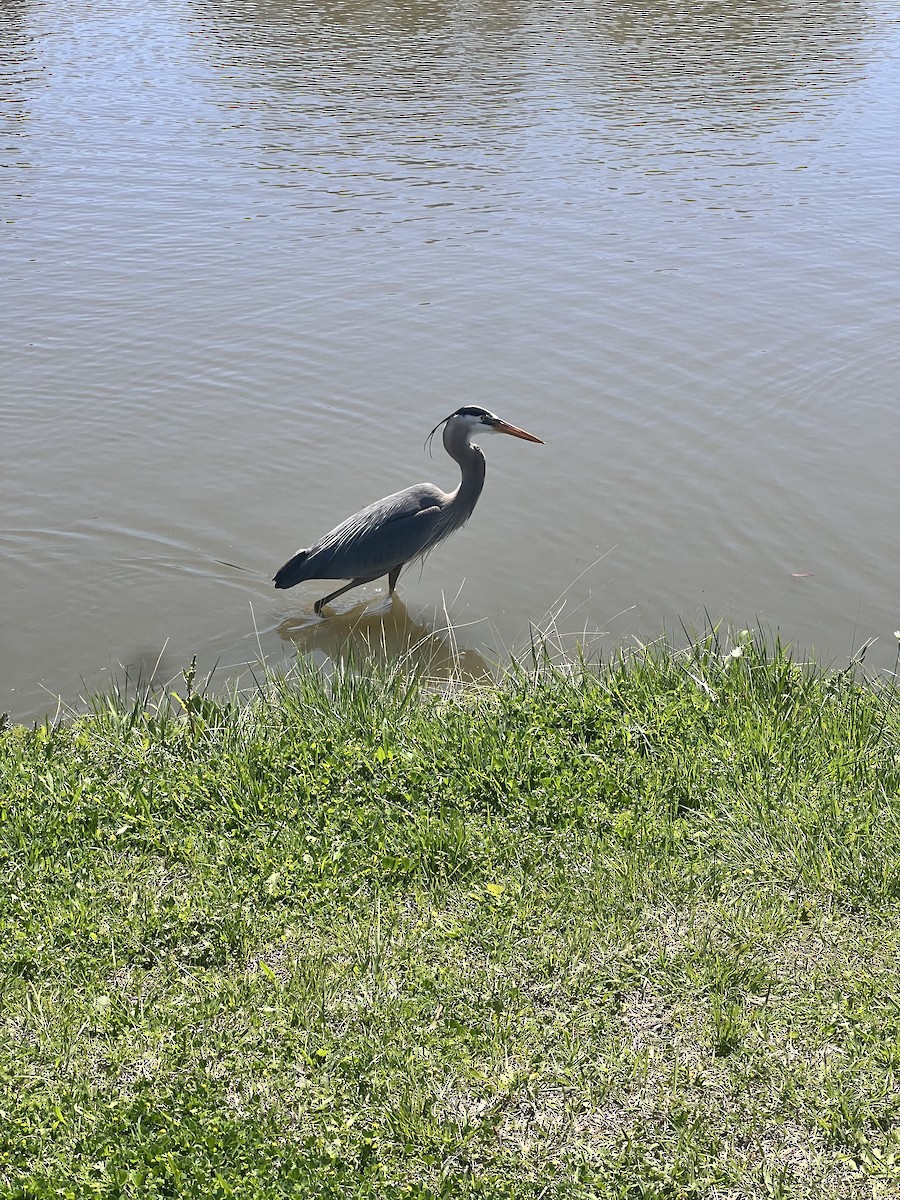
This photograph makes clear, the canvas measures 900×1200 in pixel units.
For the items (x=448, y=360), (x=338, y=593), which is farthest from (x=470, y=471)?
(x=448, y=360)

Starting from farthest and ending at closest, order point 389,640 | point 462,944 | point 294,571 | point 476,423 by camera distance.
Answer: point 476,423 < point 389,640 < point 294,571 < point 462,944

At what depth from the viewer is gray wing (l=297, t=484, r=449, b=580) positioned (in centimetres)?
664

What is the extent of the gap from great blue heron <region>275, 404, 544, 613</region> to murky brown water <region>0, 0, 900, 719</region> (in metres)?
0.34

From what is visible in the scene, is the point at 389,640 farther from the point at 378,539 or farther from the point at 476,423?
the point at 476,423

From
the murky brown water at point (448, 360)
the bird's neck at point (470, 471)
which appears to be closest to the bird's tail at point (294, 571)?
the murky brown water at point (448, 360)

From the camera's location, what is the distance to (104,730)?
460cm

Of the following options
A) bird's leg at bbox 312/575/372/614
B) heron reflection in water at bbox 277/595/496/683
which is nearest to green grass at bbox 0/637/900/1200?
heron reflection in water at bbox 277/595/496/683

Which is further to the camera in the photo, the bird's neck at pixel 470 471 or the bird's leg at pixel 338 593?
the bird's neck at pixel 470 471

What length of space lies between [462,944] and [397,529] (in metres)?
3.48

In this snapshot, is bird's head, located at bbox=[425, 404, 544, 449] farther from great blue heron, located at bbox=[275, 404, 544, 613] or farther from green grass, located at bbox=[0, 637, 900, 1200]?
green grass, located at bbox=[0, 637, 900, 1200]

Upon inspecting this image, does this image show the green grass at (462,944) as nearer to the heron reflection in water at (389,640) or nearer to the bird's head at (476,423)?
the heron reflection in water at (389,640)

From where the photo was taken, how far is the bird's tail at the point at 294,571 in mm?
6629

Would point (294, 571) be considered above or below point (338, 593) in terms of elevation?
above

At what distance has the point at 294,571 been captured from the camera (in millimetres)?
6637
